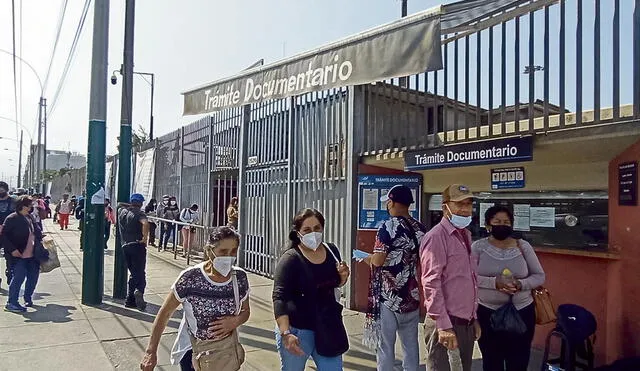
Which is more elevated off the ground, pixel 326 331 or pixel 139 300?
pixel 326 331

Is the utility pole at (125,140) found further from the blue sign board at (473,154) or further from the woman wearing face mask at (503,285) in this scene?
the woman wearing face mask at (503,285)

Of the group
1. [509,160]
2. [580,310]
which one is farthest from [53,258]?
[580,310]

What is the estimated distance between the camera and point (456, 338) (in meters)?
3.43

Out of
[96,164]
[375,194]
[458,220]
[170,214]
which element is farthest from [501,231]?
[170,214]

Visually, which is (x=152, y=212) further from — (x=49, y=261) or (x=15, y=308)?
(x=15, y=308)

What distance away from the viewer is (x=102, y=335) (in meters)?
6.08

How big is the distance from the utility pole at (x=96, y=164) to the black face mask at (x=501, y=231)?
5876mm

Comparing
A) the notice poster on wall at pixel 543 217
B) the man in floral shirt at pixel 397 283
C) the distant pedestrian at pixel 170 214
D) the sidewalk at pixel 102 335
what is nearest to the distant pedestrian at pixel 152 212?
the distant pedestrian at pixel 170 214

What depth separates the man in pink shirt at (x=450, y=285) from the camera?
3.38 meters

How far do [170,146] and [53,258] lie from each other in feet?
26.0

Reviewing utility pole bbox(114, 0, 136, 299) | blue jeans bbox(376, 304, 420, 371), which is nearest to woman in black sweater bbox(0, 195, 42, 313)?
utility pole bbox(114, 0, 136, 299)

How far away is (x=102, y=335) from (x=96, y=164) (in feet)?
9.11

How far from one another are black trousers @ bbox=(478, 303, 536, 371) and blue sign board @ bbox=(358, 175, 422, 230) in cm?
318

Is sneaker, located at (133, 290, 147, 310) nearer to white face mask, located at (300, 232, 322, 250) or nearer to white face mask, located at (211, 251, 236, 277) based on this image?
white face mask, located at (211, 251, 236, 277)
